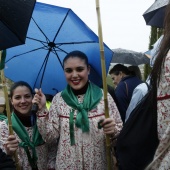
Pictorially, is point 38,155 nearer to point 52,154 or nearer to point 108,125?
point 52,154

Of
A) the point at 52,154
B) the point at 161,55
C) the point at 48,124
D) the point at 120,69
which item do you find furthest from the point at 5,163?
the point at 120,69

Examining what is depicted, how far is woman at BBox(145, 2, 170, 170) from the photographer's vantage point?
4.98 ft

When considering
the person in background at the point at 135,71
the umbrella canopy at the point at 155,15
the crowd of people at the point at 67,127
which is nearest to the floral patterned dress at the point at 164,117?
the crowd of people at the point at 67,127

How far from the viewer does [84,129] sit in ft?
8.57

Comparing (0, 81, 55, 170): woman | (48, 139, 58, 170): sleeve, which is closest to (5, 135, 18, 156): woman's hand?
(0, 81, 55, 170): woman

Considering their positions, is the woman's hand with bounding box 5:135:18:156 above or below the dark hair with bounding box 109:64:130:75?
below

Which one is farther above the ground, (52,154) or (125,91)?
(125,91)

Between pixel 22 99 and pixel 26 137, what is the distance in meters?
0.41

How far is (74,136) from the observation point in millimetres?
2646

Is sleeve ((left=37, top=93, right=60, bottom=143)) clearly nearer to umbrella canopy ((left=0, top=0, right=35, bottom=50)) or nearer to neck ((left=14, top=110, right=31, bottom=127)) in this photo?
neck ((left=14, top=110, right=31, bottom=127))

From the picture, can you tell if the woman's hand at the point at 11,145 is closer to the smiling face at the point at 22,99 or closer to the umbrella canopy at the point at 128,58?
the smiling face at the point at 22,99

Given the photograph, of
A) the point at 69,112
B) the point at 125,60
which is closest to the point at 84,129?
the point at 69,112

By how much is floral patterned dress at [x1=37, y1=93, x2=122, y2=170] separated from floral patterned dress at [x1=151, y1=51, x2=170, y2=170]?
3.38 feet

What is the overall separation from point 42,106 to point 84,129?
41 centimetres
